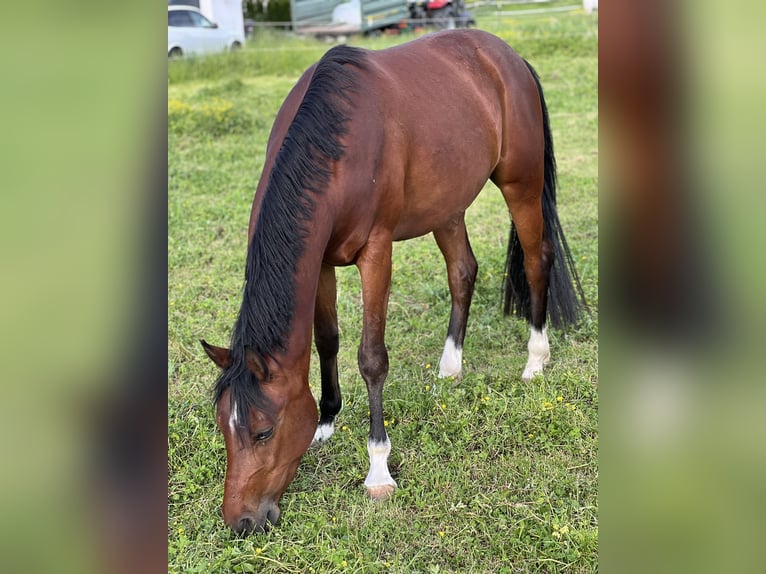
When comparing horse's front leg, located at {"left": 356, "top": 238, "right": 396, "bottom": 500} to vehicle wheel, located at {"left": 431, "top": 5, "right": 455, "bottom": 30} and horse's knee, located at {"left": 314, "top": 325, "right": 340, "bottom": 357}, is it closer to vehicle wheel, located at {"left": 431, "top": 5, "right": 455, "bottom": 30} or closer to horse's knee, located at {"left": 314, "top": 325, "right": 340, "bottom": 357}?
Result: horse's knee, located at {"left": 314, "top": 325, "right": 340, "bottom": 357}

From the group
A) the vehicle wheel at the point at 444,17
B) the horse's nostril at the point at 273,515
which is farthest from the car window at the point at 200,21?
the horse's nostril at the point at 273,515

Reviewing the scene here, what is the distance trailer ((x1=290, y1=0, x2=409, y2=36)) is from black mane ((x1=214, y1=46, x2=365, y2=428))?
12.5 meters

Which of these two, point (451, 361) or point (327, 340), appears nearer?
point (327, 340)

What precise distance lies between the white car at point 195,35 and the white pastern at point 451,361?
9525mm

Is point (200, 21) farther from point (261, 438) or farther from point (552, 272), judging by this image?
point (261, 438)

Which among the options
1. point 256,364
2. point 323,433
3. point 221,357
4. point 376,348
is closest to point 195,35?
point 323,433

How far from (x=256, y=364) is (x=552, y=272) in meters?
2.54

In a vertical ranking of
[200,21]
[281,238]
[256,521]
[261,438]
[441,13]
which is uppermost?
[441,13]

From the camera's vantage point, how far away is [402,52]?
12.1 feet

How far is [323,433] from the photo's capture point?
3.68 metres

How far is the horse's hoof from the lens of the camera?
10.6ft

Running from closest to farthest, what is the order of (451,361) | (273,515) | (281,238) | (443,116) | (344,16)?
(281,238)
(273,515)
(443,116)
(451,361)
(344,16)
